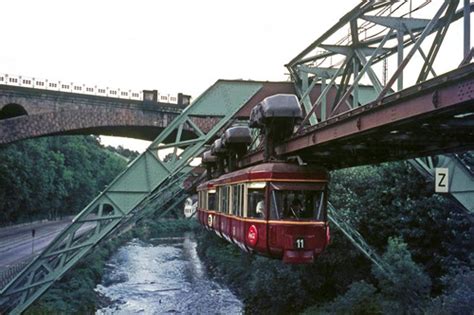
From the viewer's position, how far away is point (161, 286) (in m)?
38.9

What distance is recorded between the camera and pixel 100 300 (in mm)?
30797

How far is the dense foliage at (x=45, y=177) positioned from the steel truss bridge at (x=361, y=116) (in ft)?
101

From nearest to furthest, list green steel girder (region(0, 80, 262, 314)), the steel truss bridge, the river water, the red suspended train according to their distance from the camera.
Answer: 1. the steel truss bridge
2. the red suspended train
3. green steel girder (region(0, 80, 262, 314))
4. the river water

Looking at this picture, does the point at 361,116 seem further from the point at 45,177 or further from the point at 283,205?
the point at 45,177

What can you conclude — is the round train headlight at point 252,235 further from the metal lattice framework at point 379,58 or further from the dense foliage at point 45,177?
the dense foliage at point 45,177

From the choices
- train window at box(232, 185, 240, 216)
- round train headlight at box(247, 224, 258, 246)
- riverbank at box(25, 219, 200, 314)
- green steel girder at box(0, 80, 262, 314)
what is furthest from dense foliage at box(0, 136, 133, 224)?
round train headlight at box(247, 224, 258, 246)

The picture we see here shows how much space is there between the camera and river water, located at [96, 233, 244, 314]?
31.3 m

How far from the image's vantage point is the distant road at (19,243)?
120 feet

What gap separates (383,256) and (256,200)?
11.3 meters

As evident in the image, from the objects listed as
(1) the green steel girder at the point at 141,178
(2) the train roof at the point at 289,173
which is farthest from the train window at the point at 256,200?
(1) the green steel girder at the point at 141,178

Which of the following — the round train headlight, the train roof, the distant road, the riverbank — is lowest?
the riverbank

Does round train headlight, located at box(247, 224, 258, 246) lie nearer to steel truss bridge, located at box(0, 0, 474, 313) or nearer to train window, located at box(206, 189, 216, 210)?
steel truss bridge, located at box(0, 0, 474, 313)

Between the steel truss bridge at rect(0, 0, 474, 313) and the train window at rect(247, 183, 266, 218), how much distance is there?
143 centimetres

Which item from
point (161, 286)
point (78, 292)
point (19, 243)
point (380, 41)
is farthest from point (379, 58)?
point (19, 243)
